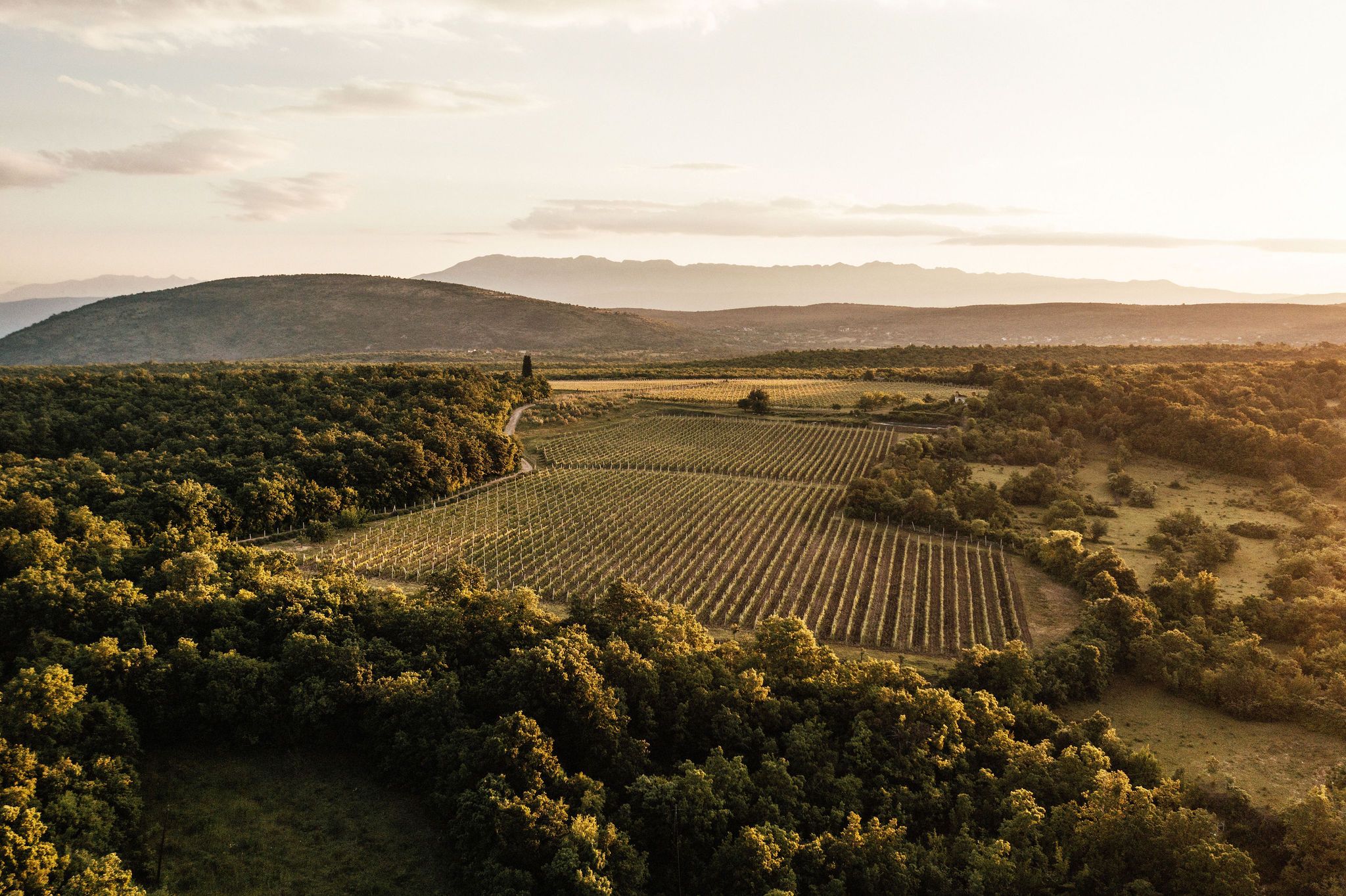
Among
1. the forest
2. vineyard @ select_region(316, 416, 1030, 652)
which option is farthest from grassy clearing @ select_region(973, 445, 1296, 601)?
vineyard @ select_region(316, 416, 1030, 652)

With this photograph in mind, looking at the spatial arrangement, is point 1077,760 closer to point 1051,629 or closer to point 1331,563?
point 1051,629

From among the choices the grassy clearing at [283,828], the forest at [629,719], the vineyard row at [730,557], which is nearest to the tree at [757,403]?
the vineyard row at [730,557]

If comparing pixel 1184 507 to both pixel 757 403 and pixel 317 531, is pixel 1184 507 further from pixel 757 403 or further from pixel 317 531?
pixel 317 531

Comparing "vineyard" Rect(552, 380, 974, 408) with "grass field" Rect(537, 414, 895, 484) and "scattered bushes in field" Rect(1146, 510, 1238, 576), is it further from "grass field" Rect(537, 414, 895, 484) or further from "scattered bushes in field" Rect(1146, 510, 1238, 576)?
"scattered bushes in field" Rect(1146, 510, 1238, 576)

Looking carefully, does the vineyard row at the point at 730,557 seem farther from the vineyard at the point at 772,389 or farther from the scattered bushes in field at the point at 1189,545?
the vineyard at the point at 772,389

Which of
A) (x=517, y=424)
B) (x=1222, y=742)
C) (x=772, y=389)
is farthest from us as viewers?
(x=772, y=389)

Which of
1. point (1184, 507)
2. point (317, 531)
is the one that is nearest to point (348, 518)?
point (317, 531)
